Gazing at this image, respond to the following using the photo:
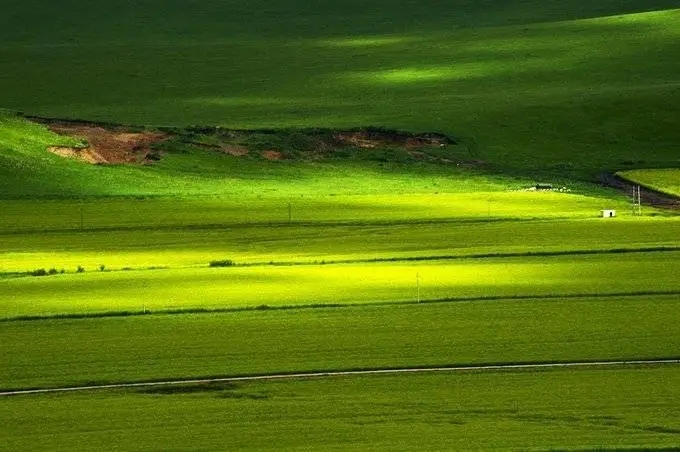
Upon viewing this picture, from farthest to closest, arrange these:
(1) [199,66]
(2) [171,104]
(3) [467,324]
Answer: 1. (1) [199,66]
2. (2) [171,104]
3. (3) [467,324]

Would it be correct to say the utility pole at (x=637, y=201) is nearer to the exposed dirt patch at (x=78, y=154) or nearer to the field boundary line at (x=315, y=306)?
the field boundary line at (x=315, y=306)

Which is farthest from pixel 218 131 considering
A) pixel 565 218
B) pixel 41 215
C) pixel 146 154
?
pixel 565 218

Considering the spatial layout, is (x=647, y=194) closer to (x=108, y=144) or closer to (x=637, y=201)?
(x=637, y=201)

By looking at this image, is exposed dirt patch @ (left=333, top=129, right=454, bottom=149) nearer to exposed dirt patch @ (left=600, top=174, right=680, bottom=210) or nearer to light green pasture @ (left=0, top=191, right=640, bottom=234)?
exposed dirt patch @ (left=600, top=174, right=680, bottom=210)

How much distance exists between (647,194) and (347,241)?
1240cm

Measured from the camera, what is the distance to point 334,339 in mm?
24359

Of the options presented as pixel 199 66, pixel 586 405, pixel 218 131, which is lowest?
pixel 586 405

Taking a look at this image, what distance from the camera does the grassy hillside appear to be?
6019cm

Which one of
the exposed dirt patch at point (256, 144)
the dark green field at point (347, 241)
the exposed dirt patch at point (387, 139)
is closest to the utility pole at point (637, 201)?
the dark green field at point (347, 241)

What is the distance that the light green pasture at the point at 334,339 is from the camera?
22422 millimetres

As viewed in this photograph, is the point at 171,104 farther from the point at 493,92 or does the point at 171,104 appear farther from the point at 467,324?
the point at 467,324

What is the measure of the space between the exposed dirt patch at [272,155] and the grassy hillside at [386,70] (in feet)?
17.5

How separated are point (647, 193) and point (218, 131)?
14889mm

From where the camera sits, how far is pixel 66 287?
30.5 m
